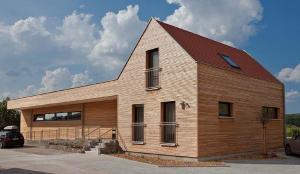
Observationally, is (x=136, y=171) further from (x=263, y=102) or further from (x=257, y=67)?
(x=257, y=67)

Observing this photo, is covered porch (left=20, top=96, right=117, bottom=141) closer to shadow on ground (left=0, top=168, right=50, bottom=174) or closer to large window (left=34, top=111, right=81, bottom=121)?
large window (left=34, top=111, right=81, bottom=121)

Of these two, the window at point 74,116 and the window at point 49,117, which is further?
the window at point 49,117

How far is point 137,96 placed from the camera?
19.6 meters

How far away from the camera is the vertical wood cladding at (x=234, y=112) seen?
16812mm

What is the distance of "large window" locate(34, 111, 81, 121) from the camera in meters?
28.1

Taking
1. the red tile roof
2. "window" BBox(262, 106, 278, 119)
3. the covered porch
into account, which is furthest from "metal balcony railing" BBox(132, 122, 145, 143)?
"window" BBox(262, 106, 278, 119)

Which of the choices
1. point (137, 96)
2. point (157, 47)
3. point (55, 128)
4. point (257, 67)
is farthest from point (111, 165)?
point (55, 128)

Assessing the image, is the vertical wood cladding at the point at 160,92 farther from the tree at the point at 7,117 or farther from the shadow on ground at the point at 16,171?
the tree at the point at 7,117

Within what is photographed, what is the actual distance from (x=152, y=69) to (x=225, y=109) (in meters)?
4.11

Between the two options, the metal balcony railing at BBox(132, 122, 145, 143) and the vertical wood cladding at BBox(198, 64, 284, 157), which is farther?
the metal balcony railing at BBox(132, 122, 145, 143)

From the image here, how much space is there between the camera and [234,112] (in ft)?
61.5

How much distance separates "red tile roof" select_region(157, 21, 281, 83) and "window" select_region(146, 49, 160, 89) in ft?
4.96

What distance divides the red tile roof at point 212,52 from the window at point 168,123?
2.73 metres

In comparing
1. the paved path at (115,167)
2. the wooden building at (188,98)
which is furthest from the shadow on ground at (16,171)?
the wooden building at (188,98)
